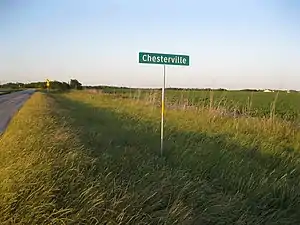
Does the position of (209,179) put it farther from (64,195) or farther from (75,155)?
(64,195)

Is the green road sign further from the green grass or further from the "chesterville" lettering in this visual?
the green grass

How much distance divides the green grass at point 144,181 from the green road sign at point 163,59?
1.67 meters

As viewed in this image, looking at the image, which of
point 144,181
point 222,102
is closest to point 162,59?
point 144,181

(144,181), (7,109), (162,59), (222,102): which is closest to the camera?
(144,181)

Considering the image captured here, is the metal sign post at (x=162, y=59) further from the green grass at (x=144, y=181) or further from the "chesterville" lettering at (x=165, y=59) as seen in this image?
the green grass at (x=144, y=181)

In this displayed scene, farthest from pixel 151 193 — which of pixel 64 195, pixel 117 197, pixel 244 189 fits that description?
pixel 244 189

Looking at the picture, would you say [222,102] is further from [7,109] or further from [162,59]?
[7,109]

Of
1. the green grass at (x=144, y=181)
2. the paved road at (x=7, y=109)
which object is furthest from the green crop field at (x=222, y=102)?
the paved road at (x=7, y=109)

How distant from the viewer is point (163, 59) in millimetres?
7117

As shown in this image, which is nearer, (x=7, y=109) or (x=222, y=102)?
(x=222, y=102)

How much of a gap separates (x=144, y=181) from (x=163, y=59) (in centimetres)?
305

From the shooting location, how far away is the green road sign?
7008 millimetres

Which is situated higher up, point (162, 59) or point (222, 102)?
point (162, 59)

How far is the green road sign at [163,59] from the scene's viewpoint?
7008mm
